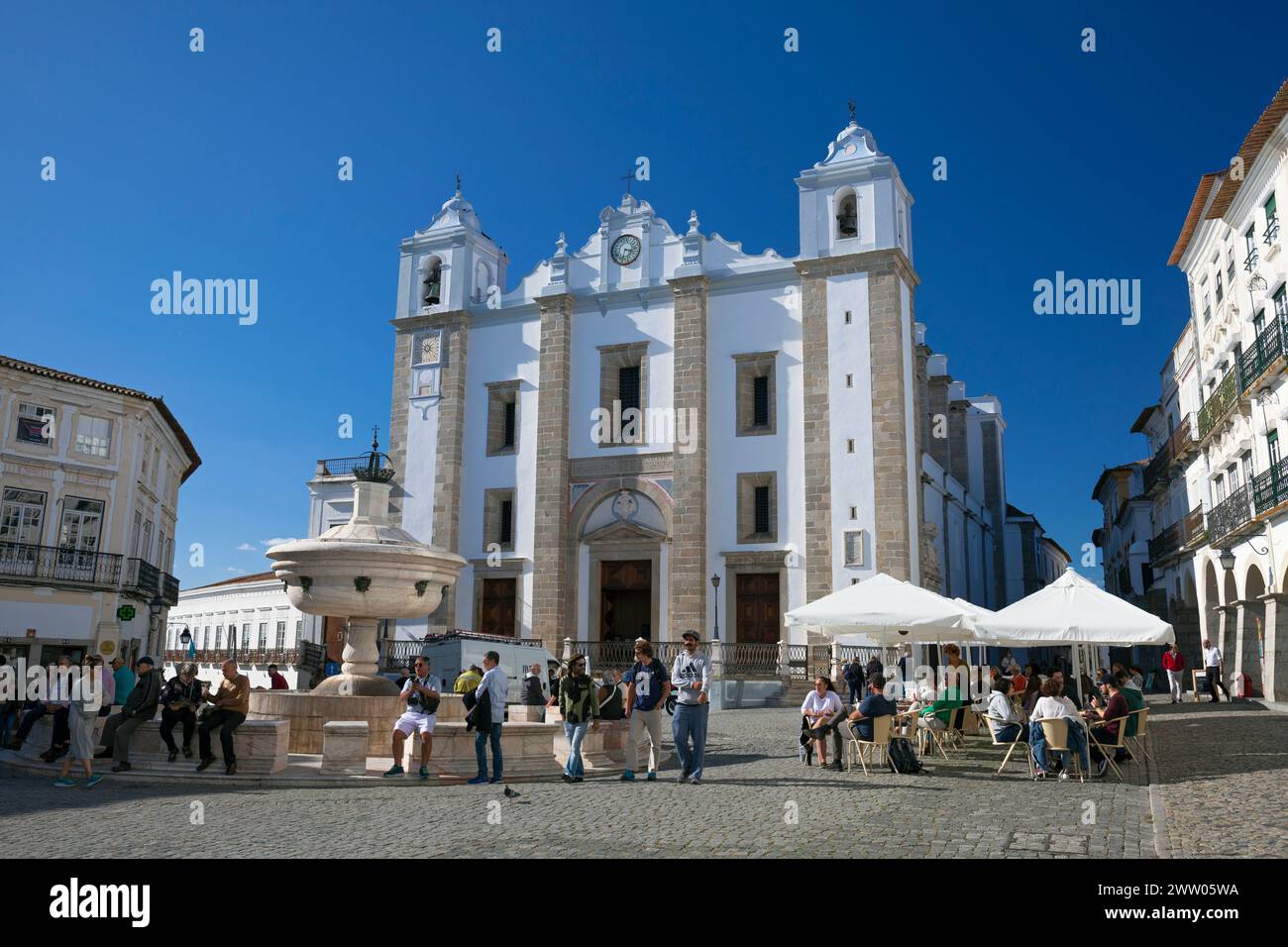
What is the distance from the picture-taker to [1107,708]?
11.3 m

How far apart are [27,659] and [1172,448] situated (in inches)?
1419

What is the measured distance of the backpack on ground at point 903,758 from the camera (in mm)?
11727

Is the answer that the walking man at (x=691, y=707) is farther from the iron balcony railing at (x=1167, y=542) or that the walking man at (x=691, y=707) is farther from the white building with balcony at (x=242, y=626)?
the white building with balcony at (x=242, y=626)

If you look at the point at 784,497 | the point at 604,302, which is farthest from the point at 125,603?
the point at 784,497

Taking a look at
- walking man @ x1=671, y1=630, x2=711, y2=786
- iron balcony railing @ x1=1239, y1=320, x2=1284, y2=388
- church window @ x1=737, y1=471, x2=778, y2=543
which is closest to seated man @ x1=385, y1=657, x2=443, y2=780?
walking man @ x1=671, y1=630, x2=711, y2=786

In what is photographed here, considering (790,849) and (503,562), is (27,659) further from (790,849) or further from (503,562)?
(790,849)

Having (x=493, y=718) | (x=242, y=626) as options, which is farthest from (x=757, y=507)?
(x=242, y=626)

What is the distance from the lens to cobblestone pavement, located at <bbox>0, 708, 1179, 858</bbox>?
22.7 feet

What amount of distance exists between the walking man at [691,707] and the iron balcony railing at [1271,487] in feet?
55.2

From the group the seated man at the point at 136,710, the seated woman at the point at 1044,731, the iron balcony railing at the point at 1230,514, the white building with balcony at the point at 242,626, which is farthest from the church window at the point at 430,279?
the seated woman at the point at 1044,731

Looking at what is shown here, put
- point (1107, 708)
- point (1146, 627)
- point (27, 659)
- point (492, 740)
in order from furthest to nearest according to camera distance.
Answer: point (27, 659), point (1146, 627), point (1107, 708), point (492, 740)

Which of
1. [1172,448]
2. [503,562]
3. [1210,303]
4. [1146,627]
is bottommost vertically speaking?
[1146,627]

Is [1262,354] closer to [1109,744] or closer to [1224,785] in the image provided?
[1109,744]

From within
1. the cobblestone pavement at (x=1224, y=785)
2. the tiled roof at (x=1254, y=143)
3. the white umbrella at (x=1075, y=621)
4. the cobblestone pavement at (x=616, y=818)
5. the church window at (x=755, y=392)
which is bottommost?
the cobblestone pavement at (x=616, y=818)
